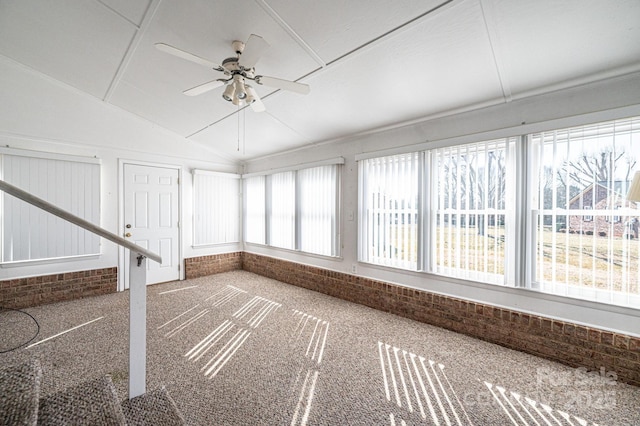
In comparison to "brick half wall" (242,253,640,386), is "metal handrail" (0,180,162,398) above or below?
above

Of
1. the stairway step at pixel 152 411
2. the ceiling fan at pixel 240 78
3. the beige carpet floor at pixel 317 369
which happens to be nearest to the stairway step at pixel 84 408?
the stairway step at pixel 152 411

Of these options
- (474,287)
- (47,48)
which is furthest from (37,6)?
(474,287)

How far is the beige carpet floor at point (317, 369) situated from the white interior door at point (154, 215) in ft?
4.19

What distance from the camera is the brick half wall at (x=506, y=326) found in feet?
6.98

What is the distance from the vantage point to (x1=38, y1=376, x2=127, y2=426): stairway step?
1128 mm

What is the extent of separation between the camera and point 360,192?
12.5 feet

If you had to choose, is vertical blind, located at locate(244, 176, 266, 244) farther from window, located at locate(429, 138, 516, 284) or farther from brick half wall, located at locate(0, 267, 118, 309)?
window, located at locate(429, 138, 516, 284)

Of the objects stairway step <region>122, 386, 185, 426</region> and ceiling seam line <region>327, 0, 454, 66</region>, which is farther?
ceiling seam line <region>327, 0, 454, 66</region>

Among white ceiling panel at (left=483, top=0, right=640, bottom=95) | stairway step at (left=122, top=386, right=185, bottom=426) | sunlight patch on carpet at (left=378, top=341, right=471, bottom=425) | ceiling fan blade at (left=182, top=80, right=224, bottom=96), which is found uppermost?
white ceiling panel at (left=483, top=0, right=640, bottom=95)

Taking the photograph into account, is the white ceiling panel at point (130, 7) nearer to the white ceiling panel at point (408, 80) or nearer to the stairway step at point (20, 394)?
the white ceiling panel at point (408, 80)

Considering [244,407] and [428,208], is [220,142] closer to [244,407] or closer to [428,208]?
[428,208]

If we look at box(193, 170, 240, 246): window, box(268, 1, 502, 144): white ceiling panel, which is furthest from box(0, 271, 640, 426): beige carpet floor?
box(268, 1, 502, 144): white ceiling panel

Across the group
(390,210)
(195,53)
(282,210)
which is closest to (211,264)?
(282,210)

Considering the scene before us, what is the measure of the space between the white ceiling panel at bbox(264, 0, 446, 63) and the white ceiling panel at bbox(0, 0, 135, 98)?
5.27ft
